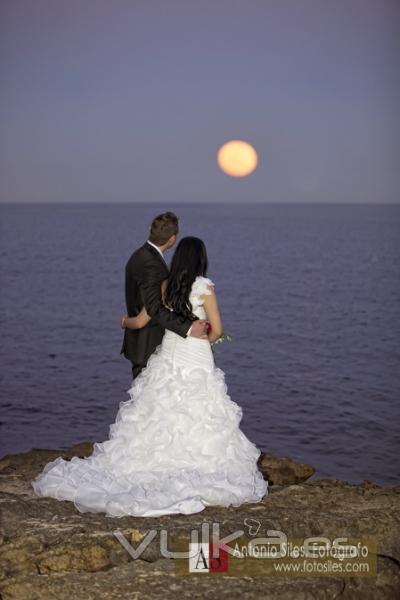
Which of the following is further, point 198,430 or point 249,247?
point 249,247

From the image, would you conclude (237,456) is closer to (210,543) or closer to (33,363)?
(210,543)

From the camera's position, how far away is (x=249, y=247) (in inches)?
3445

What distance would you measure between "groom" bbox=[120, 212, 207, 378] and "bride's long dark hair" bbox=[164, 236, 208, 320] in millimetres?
104

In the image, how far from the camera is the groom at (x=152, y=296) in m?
7.41

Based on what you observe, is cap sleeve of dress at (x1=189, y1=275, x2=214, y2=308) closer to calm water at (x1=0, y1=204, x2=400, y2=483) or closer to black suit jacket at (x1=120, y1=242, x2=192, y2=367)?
black suit jacket at (x1=120, y1=242, x2=192, y2=367)

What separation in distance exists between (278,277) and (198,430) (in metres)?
47.3

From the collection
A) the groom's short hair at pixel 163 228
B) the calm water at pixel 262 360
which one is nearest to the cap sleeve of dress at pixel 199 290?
the groom's short hair at pixel 163 228

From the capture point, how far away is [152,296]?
7.51 metres

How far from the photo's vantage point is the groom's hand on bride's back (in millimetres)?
7391

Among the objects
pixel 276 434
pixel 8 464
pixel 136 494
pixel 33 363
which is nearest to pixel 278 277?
pixel 33 363

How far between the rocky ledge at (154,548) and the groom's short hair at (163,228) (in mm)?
2381

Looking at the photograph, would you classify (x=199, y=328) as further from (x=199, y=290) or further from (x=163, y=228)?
(x=163, y=228)

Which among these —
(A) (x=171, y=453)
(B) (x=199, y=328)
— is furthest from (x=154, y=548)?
(B) (x=199, y=328)

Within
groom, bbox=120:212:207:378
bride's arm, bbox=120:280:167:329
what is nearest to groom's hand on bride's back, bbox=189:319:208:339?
groom, bbox=120:212:207:378
